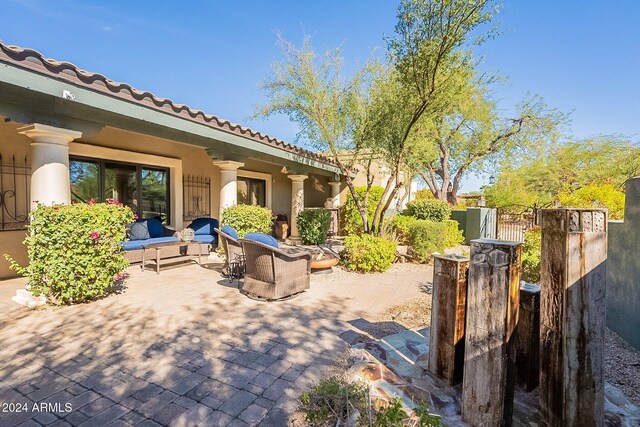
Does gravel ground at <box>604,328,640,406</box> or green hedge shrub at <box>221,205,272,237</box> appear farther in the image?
Answer: green hedge shrub at <box>221,205,272,237</box>

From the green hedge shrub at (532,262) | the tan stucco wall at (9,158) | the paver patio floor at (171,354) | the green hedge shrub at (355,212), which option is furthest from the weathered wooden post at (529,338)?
the green hedge shrub at (355,212)

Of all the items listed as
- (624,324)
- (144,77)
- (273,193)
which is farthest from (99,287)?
(273,193)

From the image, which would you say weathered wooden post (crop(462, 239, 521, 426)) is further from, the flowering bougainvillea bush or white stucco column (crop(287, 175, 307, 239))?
white stucco column (crop(287, 175, 307, 239))

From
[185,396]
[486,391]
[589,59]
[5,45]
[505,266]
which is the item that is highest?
[589,59]

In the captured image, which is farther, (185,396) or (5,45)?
(5,45)

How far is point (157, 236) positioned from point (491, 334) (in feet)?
24.8

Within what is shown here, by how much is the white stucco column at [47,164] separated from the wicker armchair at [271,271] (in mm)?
2663

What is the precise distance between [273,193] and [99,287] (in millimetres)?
8910

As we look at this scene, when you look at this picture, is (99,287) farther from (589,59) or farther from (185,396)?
(589,59)

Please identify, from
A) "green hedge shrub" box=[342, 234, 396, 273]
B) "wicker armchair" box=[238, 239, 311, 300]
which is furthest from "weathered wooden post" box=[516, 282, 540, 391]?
"green hedge shrub" box=[342, 234, 396, 273]

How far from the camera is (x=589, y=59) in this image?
10.6 metres

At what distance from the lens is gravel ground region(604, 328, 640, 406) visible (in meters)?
2.59

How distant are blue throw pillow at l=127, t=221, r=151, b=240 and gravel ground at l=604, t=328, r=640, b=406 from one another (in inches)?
314

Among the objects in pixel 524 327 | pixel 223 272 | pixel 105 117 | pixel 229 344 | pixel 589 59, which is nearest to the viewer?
pixel 524 327
